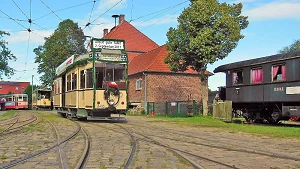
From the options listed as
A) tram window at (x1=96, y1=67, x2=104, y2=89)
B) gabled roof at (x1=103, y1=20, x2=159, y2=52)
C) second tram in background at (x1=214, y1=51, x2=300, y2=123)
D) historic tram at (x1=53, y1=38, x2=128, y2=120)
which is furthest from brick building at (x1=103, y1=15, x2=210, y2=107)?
gabled roof at (x1=103, y1=20, x2=159, y2=52)

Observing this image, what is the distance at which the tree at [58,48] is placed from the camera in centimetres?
5825

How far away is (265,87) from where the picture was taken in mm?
17469

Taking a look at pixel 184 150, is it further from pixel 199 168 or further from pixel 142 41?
pixel 142 41

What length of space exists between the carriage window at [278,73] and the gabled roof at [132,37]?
39.1 m

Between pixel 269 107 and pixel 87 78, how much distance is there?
9.56 metres

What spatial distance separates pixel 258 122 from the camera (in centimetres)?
1995

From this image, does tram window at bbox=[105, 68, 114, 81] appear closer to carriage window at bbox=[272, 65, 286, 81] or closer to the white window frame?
carriage window at bbox=[272, 65, 286, 81]

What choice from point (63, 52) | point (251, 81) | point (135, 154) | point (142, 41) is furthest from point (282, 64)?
point (63, 52)

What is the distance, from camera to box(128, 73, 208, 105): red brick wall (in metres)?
33.9

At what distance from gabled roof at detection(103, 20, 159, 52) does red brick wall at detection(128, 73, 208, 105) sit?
19.3 m

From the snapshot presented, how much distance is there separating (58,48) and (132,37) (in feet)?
40.9

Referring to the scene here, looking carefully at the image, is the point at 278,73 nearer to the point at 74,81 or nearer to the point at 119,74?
the point at 119,74

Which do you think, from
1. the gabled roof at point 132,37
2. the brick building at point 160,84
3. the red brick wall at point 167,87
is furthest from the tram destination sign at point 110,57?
the gabled roof at point 132,37

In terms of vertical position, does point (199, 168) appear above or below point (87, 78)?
below
